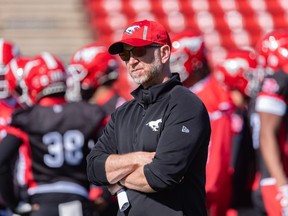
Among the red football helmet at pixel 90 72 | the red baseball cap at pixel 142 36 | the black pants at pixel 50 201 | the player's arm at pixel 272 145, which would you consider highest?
the red baseball cap at pixel 142 36

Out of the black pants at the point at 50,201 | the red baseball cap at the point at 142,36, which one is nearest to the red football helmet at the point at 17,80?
the black pants at the point at 50,201

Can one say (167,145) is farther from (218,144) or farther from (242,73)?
(242,73)

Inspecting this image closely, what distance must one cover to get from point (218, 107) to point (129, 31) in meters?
2.00

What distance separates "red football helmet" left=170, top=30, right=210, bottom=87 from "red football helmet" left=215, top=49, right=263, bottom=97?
34.1 inches

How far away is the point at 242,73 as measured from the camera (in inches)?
293

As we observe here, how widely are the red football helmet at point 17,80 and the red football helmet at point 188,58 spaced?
1.08 m

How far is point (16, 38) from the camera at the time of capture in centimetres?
1423

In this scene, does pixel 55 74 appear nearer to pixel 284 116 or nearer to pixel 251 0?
pixel 284 116

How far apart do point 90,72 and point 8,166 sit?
1.45 metres

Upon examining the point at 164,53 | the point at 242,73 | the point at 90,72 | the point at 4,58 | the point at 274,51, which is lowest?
the point at 242,73

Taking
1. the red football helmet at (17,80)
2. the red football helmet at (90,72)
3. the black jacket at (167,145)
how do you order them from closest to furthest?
1. the black jacket at (167,145)
2. the red football helmet at (17,80)
3. the red football helmet at (90,72)

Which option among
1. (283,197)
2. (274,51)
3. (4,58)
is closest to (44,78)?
(4,58)

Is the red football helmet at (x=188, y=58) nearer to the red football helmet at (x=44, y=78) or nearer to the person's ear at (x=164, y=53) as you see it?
the red football helmet at (x=44, y=78)

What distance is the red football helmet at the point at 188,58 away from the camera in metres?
6.43
